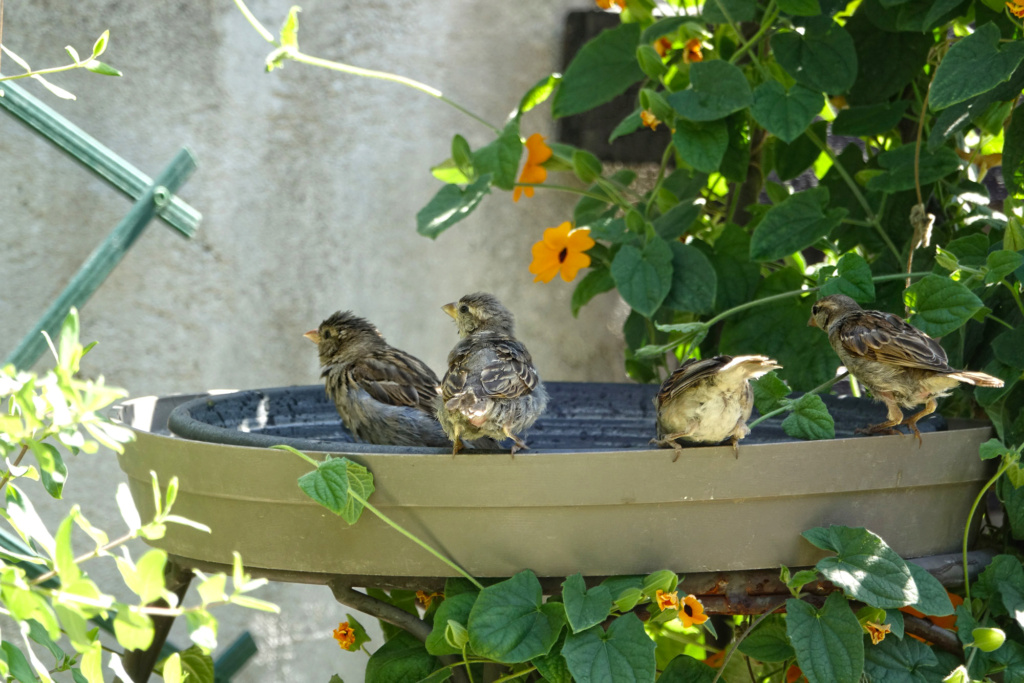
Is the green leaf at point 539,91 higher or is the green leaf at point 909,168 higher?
the green leaf at point 539,91

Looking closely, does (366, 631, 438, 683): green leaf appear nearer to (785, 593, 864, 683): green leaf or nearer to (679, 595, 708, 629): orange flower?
(679, 595, 708, 629): orange flower

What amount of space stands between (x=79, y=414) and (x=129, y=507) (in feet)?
0.32

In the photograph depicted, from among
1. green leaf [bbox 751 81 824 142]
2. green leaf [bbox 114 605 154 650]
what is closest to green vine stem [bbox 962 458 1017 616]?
green leaf [bbox 751 81 824 142]

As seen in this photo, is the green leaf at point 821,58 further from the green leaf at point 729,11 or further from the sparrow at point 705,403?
the sparrow at point 705,403

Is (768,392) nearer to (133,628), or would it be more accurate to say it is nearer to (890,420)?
(890,420)

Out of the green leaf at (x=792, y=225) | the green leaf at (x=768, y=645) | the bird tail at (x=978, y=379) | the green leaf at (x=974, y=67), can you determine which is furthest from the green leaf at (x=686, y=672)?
the green leaf at (x=974, y=67)

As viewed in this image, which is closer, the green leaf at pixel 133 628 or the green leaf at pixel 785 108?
the green leaf at pixel 133 628

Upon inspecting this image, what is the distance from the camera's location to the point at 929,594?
120cm

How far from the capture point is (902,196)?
1938 millimetres

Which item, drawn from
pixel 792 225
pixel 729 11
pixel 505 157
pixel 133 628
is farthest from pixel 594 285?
pixel 133 628

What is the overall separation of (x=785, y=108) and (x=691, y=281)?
36cm

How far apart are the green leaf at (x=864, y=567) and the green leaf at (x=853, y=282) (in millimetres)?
443

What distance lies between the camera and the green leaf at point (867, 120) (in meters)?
1.92

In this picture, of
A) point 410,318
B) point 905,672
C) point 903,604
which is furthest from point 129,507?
point 410,318
